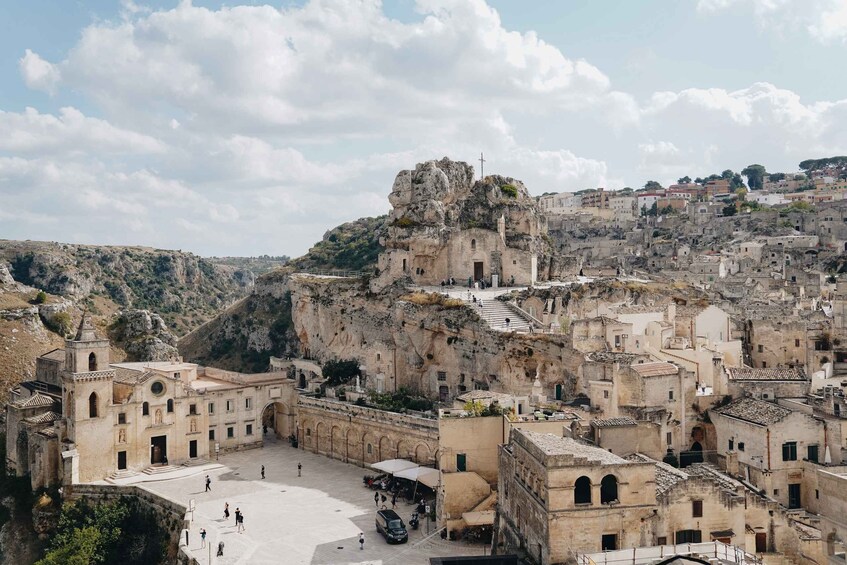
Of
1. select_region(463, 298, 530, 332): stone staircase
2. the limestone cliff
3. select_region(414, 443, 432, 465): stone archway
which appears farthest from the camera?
select_region(463, 298, 530, 332): stone staircase

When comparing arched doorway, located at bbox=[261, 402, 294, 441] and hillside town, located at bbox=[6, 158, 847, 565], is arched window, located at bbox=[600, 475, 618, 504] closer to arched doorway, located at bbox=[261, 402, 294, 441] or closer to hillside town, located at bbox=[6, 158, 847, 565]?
hillside town, located at bbox=[6, 158, 847, 565]

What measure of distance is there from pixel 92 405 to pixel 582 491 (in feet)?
108

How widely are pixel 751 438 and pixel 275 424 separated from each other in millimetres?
34173

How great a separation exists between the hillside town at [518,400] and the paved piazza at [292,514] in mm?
841

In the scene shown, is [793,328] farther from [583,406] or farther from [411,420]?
[411,420]

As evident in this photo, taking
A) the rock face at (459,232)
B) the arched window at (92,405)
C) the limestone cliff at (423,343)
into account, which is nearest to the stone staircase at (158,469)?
the arched window at (92,405)

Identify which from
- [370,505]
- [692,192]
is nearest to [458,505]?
[370,505]

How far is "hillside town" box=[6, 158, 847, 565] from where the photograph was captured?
27.0 metres

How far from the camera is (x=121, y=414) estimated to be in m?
48.5

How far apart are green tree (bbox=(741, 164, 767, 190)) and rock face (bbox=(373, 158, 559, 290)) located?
127644 millimetres

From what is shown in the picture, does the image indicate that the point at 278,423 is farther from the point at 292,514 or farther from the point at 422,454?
the point at 292,514

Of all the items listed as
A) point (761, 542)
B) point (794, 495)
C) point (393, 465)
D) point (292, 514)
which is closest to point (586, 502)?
point (761, 542)

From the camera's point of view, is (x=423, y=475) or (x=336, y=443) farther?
(x=336, y=443)

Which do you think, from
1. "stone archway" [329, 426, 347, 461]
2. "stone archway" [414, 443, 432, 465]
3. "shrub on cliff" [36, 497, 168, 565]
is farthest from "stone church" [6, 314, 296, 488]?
"stone archway" [414, 443, 432, 465]
